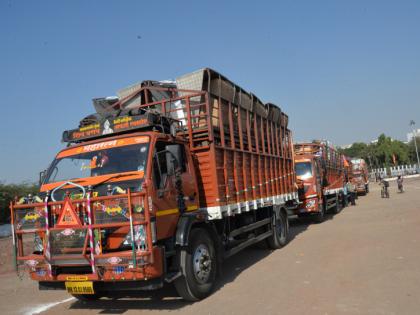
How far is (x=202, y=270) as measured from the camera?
630cm

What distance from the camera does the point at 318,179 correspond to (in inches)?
631

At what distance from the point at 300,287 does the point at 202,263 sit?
1556mm

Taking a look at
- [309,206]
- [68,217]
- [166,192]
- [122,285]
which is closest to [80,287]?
[122,285]

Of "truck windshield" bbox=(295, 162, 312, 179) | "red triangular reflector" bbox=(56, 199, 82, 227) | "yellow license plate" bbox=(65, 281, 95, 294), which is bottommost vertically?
"yellow license plate" bbox=(65, 281, 95, 294)

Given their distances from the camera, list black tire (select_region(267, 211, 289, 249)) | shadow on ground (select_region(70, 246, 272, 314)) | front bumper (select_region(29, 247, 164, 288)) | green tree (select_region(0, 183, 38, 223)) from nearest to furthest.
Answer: front bumper (select_region(29, 247, 164, 288))
shadow on ground (select_region(70, 246, 272, 314))
black tire (select_region(267, 211, 289, 249))
green tree (select_region(0, 183, 38, 223))

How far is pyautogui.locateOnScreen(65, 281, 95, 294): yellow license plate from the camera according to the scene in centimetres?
525

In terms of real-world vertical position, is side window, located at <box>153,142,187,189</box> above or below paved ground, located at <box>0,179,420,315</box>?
above

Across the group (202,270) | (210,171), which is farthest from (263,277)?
(210,171)

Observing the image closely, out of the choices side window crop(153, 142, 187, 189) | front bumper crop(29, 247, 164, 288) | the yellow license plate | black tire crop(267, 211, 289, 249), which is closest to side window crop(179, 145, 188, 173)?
side window crop(153, 142, 187, 189)

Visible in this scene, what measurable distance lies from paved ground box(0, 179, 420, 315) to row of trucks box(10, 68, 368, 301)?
0.48 m

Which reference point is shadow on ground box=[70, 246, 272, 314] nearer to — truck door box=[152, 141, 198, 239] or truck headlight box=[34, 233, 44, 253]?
truck door box=[152, 141, 198, 239]

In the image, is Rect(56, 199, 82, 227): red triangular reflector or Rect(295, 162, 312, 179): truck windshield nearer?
Rect(56, 199, 82, 227): red triangular reflector

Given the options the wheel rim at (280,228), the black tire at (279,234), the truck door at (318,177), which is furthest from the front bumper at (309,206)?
the wheel rim at (280,228)

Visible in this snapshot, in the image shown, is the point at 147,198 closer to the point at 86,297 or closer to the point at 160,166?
the point at 160,166
